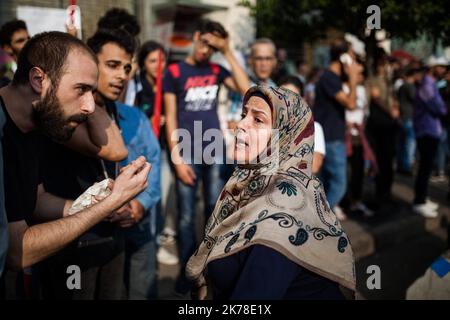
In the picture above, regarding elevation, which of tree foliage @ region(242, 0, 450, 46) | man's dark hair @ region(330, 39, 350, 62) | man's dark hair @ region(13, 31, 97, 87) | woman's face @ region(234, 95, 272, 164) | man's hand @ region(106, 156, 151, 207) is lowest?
man's hand @ region(106, 156, 151, 207)

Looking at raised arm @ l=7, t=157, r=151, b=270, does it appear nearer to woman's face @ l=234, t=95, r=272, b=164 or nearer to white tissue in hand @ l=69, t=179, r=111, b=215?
white tissue in hand @ l=69, t=179, r=111, b=215

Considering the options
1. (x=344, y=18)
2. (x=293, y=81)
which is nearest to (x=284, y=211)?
(x=293, y=81)

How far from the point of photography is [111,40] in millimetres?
2676

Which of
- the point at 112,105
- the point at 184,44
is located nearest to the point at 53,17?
the point at 112,105

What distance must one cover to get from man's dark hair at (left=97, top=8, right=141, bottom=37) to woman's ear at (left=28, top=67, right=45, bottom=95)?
1.78m

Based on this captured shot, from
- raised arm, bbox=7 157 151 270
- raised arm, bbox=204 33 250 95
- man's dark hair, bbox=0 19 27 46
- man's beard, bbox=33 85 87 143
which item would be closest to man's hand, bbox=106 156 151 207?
raised arm, bbox=7 157 151 270

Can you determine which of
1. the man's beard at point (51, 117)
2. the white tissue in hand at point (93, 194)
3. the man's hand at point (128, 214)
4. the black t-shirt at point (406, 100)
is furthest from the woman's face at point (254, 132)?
the black t-shirt at point (406, 100)

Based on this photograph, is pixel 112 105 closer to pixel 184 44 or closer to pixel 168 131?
pixel 168 131

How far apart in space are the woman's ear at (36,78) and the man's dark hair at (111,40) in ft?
2.81

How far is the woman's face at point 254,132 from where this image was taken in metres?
1.82

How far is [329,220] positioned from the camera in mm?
1732

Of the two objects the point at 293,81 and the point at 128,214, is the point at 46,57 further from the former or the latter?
the point at 293,81

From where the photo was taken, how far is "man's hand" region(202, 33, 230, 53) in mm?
3816
